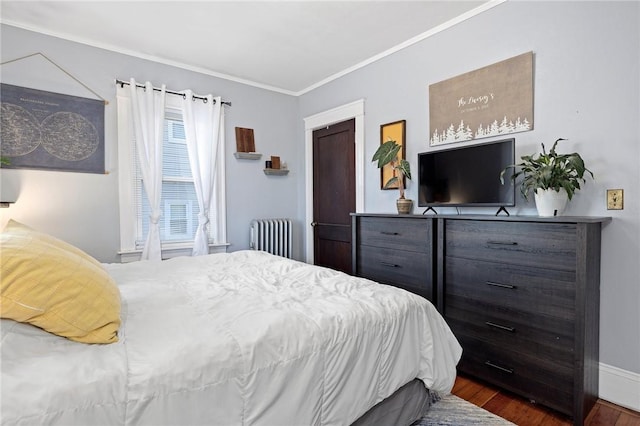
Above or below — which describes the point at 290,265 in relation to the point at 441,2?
below

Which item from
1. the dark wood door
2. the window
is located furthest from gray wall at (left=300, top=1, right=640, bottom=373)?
the window

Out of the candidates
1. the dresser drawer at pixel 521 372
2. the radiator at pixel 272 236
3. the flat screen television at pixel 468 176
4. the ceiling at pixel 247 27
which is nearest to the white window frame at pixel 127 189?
the ceiling at pixel 247 27

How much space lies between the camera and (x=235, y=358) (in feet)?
3.34

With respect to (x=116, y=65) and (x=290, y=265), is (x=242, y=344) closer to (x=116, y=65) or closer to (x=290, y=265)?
(x=290, y=265)

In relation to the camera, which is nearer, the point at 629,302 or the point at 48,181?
the point at 629,302

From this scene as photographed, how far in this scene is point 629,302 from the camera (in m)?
1.88

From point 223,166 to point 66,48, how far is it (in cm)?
169

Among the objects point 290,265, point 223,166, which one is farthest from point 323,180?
point 290,265

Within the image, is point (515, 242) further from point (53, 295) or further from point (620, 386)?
point (53, 295)

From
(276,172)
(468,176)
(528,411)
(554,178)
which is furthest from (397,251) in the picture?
(276,172)

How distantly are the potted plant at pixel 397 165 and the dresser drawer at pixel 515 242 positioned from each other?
0.62 meters

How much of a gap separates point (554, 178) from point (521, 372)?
1.16 metres

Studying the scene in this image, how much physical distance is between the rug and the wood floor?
71mm

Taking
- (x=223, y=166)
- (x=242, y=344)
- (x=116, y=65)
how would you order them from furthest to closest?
(x=223, y=166) → (x=116, y=65) → (x=242, y=344)
